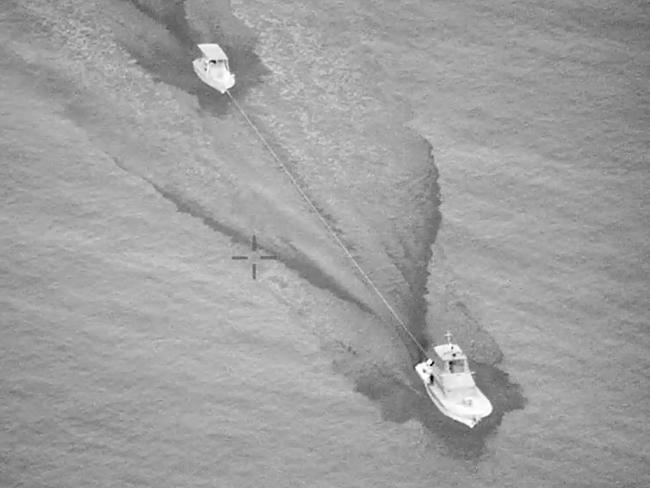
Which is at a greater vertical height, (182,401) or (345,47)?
(345,47)

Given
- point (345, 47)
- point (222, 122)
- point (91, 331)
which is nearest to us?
point (91, 331)

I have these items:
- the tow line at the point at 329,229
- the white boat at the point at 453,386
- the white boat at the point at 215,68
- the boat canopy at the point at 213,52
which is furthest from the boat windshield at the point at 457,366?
the boat canopy at the point at 213,52

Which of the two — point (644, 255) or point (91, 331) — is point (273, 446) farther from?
point (644, 255)

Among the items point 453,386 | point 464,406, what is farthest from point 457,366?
point 464,406

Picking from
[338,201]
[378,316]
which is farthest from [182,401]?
[338,201]

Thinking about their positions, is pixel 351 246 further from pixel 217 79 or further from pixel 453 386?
pixel 217 79

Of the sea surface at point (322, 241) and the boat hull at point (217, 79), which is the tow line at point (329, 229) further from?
the boat hull at point (217, 79)

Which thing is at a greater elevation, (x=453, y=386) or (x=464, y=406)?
(x=453, y=386)
